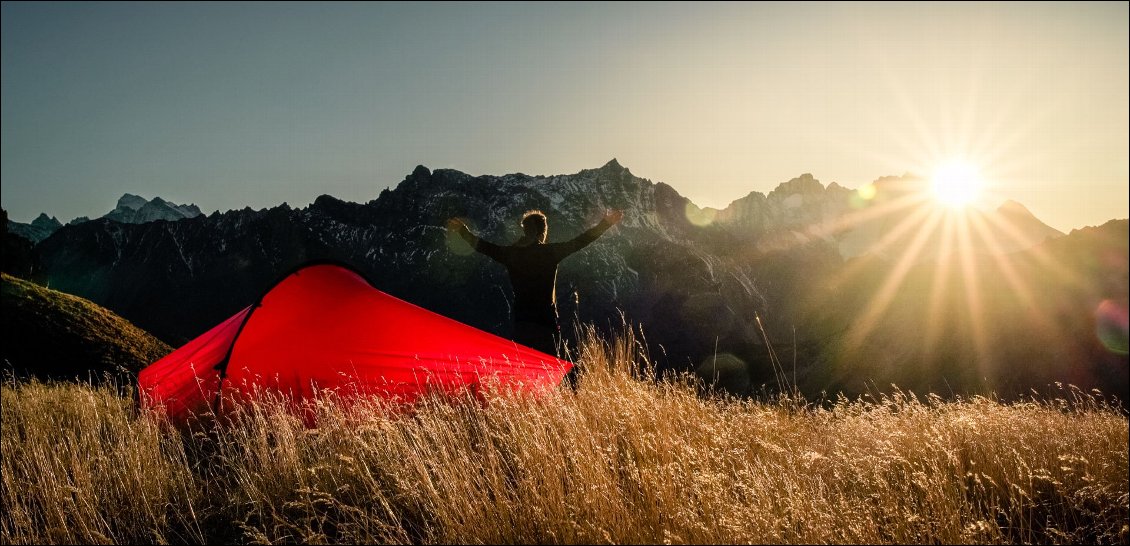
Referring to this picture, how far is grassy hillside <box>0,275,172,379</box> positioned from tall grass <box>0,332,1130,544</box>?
17.9ft

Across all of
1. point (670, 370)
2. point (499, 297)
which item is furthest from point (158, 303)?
point (670, 370)

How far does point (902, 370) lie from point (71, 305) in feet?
198

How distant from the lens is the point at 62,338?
412 inches

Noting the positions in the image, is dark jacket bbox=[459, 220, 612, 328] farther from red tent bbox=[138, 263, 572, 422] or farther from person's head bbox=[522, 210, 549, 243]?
red tent bbox=[138, 263, 572, 422]

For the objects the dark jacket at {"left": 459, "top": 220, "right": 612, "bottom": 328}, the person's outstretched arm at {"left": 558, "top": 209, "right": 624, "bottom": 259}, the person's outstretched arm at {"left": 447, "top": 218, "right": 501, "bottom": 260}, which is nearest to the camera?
the dark jacket at {"left": 459, "top": 220, "right": 612, "bottom": 328}

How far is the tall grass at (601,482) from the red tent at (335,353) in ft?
1.54

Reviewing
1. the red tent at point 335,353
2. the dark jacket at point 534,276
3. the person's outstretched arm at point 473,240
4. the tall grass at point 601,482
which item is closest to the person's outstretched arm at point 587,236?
the dark jacket at point 534,276

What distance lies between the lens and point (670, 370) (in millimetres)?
6066

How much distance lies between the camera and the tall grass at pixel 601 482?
278 cm

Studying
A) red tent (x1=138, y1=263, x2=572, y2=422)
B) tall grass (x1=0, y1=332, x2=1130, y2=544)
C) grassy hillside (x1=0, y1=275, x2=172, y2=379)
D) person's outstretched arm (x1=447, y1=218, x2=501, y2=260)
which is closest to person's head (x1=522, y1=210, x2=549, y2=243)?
person's outstretched arm (x1=447, y1=218, x2=501, y2=260)

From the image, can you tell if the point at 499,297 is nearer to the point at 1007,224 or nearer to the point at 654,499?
the point at 1007,224

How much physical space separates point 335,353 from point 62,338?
856cm

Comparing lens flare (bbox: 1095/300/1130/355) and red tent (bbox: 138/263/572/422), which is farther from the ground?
red tent (bbox: 138/263/572/422)

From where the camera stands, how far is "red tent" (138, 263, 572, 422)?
593cm
